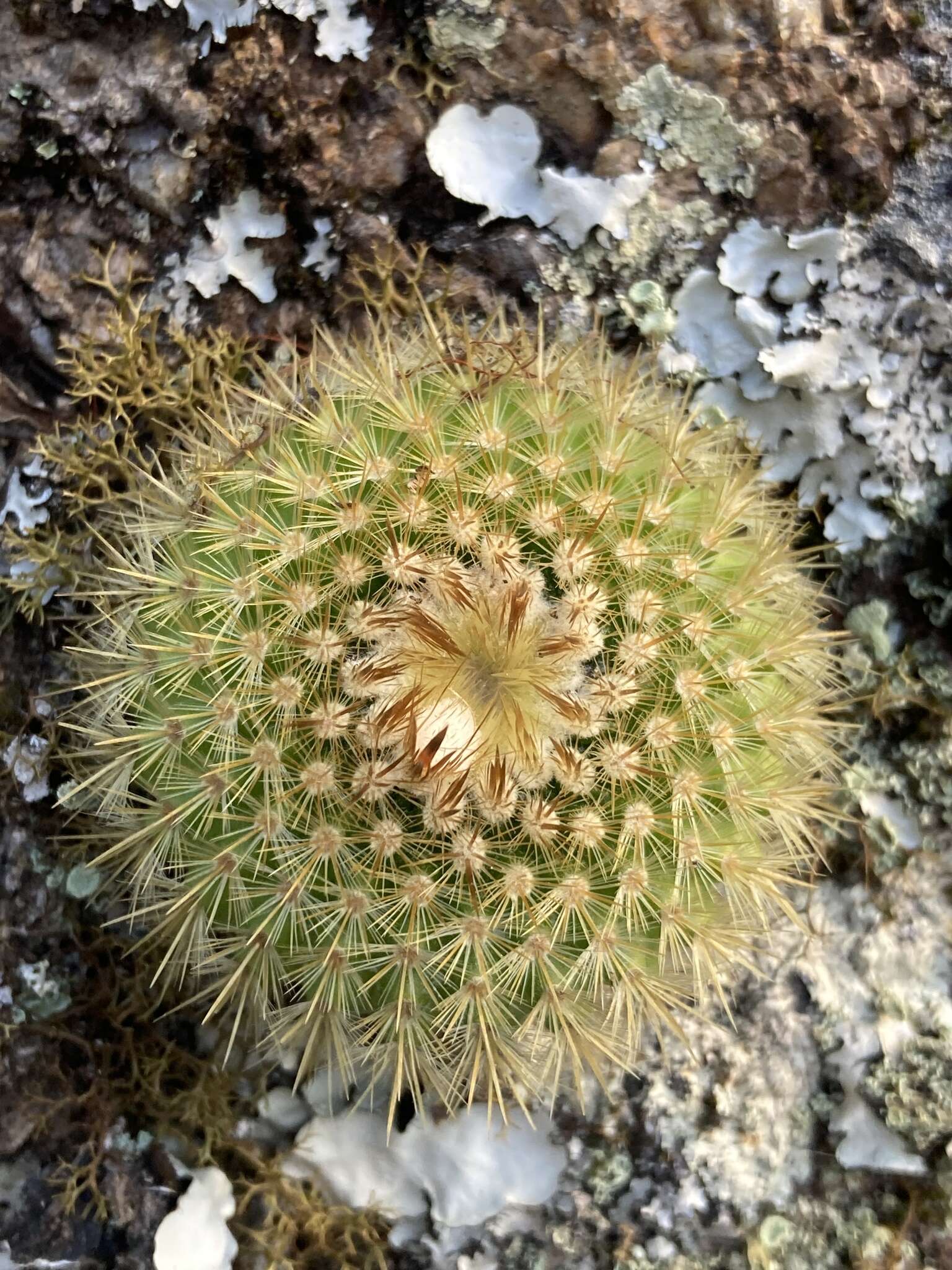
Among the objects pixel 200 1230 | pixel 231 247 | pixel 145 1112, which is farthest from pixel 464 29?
pixel 200 1230

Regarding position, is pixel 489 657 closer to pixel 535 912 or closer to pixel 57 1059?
pixel 535 912

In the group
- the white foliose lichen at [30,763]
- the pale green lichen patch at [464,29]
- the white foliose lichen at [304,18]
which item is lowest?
the white foliose lichen at [30,763]

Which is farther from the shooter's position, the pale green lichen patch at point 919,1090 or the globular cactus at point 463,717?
the pale green lichen patch at point 919,1090

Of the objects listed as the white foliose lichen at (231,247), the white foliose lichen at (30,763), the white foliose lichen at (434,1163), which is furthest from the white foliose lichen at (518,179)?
the white foliose lichen at (434,1163)

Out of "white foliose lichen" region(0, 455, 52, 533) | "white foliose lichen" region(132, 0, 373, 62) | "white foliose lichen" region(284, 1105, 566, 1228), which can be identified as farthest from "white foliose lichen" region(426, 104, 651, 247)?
"white foliose lichen" region(284, 1105, 566, 1228)

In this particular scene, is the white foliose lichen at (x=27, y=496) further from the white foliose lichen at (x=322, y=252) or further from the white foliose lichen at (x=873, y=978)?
the white foliose lichen at (x=873, y=978)
